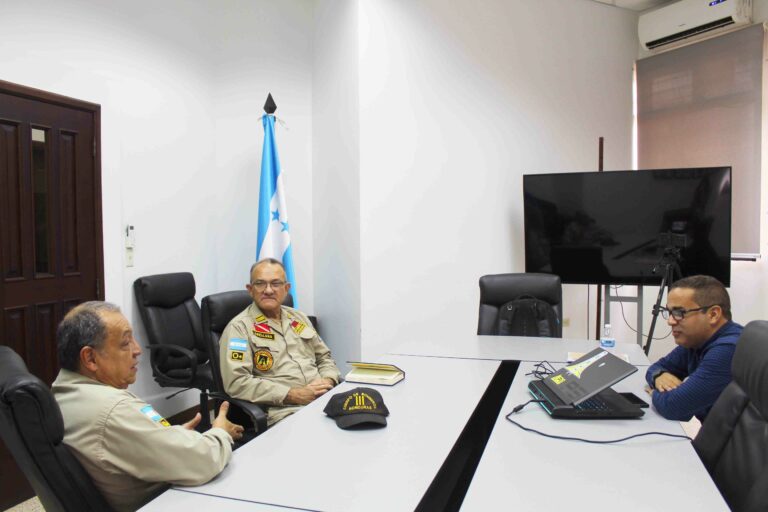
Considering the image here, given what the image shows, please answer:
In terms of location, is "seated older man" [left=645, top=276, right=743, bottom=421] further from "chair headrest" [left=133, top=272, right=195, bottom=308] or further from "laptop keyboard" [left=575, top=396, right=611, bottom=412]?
"chair headrest" [left=133, top=272, right=195, bottom=308]

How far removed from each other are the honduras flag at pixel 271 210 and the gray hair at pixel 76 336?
96.1 inches

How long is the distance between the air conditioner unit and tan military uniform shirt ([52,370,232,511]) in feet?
16.6

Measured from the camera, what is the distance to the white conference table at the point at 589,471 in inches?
44.7

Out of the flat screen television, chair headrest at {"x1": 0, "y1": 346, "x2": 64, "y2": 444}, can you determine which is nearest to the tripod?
the flat screen television

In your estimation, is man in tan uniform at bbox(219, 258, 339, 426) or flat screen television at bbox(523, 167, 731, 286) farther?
flat screen television at bbox(523, 167, 731, 286)

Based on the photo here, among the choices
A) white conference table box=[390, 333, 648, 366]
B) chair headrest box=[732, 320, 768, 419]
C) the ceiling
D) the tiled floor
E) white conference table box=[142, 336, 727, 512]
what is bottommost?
the tiled floor

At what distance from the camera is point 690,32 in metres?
4.52

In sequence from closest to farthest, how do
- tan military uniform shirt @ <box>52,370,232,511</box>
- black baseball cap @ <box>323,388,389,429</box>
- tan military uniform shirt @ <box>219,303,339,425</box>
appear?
tan military uniform shirt @ <box>52,370,232,511</box> < black baseball cap @ <box>323,388,389,429</box> < tan military uniform shirt @ <box>219,303,339,425</box>

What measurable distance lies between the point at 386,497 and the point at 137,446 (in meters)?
0.58

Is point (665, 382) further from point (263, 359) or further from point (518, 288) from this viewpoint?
point (263, 359)

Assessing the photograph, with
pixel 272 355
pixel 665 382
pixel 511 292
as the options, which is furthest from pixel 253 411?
pixel 511 292

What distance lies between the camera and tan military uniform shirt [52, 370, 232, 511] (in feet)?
3.80

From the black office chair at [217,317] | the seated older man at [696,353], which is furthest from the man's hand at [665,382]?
the black office chair at [217,317]

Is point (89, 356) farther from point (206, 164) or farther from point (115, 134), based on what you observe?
point (206, 164)
